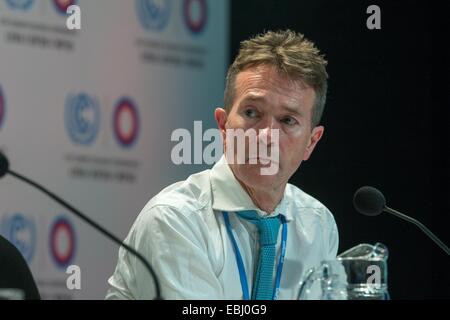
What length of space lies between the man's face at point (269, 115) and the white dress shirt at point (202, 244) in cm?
8

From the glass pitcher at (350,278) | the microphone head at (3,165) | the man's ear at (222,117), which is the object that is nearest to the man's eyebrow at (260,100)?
the man's ear at (222,117)

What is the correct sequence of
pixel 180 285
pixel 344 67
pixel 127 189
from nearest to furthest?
1. pixel 180 285
2. pixel 127 189
3. pixel 344 67

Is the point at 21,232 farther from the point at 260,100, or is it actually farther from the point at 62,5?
the point at 260,100

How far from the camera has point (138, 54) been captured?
4191mm

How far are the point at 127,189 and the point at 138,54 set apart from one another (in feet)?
1.91

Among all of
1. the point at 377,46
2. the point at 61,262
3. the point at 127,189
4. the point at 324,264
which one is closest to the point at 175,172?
the point at 127,189

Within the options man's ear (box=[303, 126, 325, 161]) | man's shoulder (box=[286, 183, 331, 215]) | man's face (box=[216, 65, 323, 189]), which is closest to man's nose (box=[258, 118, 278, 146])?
man's face (box=[216, 65, 323, 189])

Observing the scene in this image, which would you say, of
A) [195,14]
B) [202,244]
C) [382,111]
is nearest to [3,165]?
[202,244]

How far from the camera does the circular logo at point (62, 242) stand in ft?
12.4

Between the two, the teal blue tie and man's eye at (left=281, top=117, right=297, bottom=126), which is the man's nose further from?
the teal blue tie

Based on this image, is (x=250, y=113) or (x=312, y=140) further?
(x=312, y=140)

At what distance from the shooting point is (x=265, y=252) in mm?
2918

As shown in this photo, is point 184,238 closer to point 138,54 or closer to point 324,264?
point 324,264

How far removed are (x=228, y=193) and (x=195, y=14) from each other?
5.48 feet
